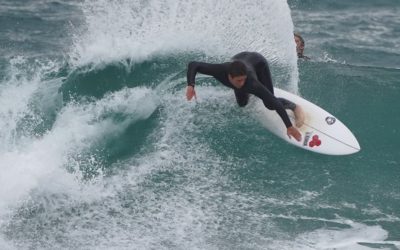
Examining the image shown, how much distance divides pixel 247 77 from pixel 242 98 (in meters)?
1.38

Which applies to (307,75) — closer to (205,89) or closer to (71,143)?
(205,89)

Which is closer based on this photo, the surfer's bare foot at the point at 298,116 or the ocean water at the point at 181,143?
the ocean water at the point at 181,143

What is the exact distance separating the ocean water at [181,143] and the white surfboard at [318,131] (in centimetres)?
16

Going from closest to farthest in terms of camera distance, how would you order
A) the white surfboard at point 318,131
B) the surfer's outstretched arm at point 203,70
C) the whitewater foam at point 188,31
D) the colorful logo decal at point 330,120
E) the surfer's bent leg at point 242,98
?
the surfer's outstretched arm at point 203,70 → the white surfboard at point 318,131 → the surfer's bent leg at point 242,98 → the colorful logo decal at point 330,120 → the whitewater foam at point 188,31

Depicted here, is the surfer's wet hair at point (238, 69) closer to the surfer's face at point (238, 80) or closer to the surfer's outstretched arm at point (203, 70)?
the surfer's face at point (238, 80)

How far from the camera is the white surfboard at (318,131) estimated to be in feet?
35.2

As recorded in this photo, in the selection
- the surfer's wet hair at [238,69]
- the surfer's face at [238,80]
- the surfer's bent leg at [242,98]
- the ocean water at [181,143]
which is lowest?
the ocean water at [181,143]

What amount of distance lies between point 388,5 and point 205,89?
8246mm

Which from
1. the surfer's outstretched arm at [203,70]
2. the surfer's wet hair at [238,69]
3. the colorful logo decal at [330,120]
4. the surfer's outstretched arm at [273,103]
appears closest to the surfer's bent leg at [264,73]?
the surfer's outstretched arm at [273,103]

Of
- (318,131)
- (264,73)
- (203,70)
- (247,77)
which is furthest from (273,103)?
(318,131)

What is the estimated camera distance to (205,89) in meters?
12.4

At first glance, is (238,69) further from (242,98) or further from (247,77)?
(242,98)

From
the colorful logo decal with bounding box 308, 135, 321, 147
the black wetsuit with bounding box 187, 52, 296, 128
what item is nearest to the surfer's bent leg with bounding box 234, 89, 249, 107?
the black wetsuit with bounding box 187, 52, 296, 128

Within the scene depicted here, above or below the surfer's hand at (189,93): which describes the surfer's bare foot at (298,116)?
below
